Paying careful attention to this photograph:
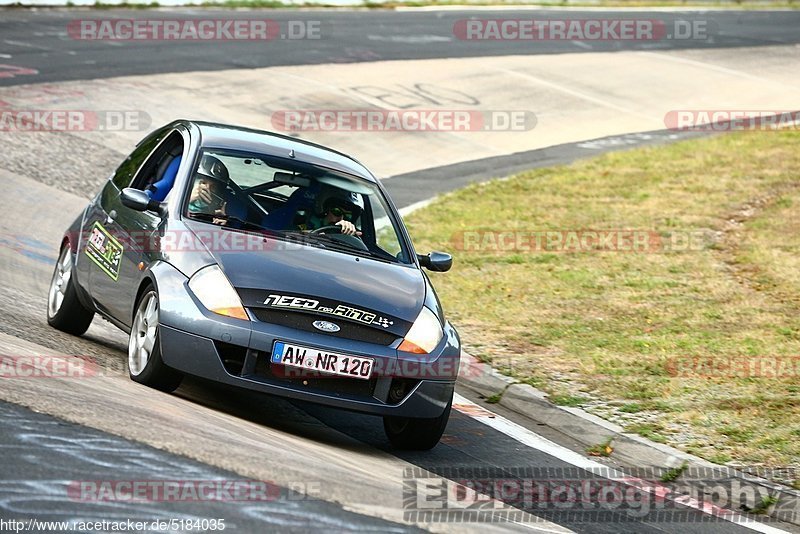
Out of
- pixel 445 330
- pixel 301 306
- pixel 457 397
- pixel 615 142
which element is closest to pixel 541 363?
pixel 457 397

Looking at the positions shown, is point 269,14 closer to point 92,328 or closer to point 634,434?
point 92,328

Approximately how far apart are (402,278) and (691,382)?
2.77 metres

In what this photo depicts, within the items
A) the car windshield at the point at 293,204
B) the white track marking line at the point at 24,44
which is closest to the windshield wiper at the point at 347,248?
the car windshield at the point at 293,204

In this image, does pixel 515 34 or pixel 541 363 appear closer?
pixel 541 363

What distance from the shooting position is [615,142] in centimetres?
2142

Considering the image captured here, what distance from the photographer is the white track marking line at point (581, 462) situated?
6852 mm

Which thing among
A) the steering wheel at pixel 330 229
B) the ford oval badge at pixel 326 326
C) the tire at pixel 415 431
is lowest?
the tire at pixel 415 431

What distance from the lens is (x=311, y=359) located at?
679 cm

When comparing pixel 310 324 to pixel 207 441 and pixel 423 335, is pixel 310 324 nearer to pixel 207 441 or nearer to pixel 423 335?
pixel 423 335

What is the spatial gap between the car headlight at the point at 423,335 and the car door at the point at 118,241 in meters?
1.67

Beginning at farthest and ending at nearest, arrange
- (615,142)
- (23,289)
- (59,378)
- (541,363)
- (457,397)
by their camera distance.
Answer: (615,142), (23,289), (541,363), (457,397), (59,378)

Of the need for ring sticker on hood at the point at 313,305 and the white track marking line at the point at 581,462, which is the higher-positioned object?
the need for ring sticker on hood at the point at 313,305

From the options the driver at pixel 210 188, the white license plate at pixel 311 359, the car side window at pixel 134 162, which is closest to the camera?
the white license plate at pixel 311 359

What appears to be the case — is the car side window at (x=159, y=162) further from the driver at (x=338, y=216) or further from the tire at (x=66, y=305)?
the driver at (x=338, y=216)
